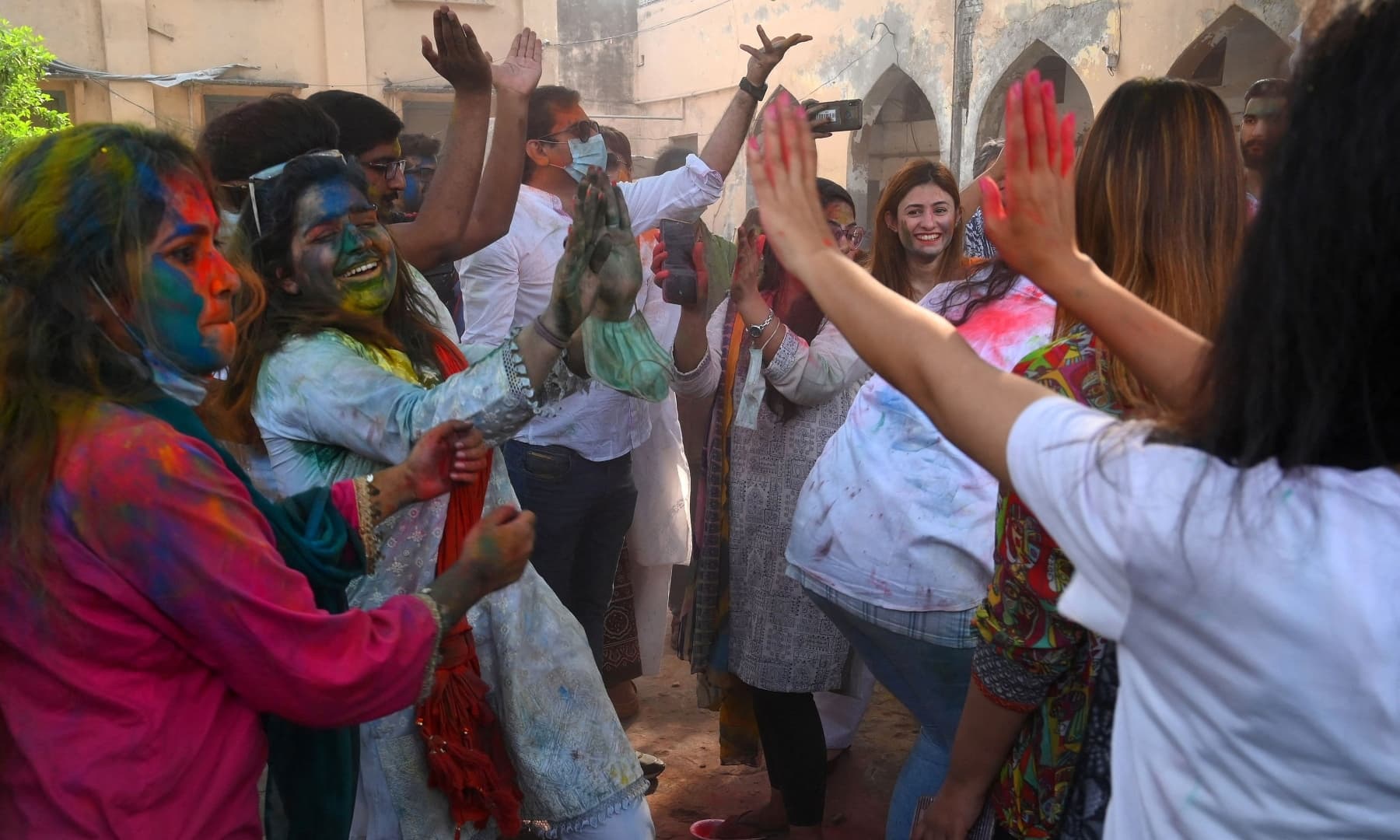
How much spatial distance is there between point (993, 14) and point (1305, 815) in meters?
13.7

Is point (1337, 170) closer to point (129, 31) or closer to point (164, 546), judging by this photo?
point (164, 546)

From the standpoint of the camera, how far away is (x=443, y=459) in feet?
6.56

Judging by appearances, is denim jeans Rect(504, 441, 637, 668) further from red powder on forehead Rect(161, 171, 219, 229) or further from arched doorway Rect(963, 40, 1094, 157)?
arched doorway Rect(963, 40, 1094, 157)

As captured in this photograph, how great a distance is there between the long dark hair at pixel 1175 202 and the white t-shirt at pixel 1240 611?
724 millimetres

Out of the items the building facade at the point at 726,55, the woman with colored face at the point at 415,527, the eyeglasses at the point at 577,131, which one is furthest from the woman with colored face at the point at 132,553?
the building facade at the point at 726,55

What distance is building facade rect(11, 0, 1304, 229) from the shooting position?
11953 millimetres

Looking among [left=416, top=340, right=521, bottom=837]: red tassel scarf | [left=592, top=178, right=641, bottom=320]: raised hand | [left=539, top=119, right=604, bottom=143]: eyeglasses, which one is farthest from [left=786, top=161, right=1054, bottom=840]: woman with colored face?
[left=539, top=119, right=604, bottom=143]: eyeglasses

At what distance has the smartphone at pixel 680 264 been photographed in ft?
11.8

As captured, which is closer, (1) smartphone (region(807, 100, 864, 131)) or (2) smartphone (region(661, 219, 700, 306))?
(2) smartphone (region(661, 219, 700, 306))

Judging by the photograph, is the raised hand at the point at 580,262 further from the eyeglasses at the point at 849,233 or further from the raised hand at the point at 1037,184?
the eyeglasses at the point at 849,233

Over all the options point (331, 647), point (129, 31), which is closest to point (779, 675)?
Result: point (331, 647)

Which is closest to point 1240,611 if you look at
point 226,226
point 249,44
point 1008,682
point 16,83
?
point 1008,682

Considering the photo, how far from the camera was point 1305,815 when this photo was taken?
98 centimetres

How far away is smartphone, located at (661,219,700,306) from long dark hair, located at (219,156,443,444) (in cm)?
140
